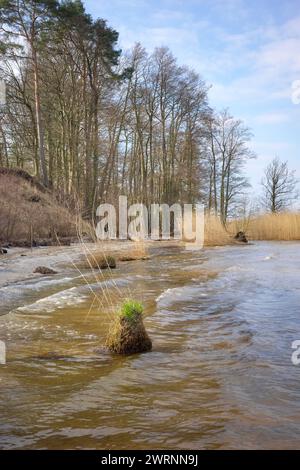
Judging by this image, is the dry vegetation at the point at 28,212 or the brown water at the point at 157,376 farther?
the dry vegetation at the point at 28,212

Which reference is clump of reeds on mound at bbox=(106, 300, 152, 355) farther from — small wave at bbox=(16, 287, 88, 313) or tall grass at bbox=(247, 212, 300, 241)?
tall grass at bbox=(247, 212, 300, 241)

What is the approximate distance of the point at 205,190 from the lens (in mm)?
39344

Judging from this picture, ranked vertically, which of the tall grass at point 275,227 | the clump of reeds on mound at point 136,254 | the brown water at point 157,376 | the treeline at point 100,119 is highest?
the treeline at point 100,119

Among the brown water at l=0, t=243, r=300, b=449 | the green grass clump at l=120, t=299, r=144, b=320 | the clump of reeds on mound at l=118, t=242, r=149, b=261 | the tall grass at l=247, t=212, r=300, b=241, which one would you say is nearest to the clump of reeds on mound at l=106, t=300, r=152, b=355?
the green grass clump at l=120, t=299, r=144, b=320

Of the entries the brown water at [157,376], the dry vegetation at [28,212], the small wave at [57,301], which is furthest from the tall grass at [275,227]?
the small wave at [57,301]

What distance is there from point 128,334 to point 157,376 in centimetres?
88

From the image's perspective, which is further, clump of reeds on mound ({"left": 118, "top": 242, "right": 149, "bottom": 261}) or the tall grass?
the tall grass

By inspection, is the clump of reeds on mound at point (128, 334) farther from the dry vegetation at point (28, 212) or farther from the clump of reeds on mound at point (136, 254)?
the dry vegetation at point (28, 212)

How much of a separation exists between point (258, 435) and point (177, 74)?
33.3 m

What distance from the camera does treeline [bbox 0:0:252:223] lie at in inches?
1046

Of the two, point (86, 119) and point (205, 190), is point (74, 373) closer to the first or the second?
point (86, 119)

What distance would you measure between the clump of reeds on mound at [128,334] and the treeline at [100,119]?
17.4 m

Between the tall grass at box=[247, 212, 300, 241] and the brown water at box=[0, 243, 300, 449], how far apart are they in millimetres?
19012

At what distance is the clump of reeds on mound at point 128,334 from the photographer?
208 inches
